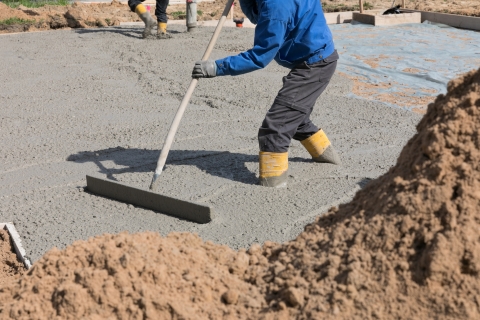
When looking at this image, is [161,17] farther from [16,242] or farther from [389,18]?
[16,242]

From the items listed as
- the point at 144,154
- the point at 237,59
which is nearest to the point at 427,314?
the point at 237,59

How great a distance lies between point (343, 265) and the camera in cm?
205

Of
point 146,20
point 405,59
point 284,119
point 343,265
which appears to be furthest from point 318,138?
point 146,20

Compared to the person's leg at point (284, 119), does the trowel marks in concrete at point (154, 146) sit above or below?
below

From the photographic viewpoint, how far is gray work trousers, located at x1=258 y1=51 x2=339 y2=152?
4.09 meters

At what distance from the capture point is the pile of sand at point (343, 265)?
1926mm

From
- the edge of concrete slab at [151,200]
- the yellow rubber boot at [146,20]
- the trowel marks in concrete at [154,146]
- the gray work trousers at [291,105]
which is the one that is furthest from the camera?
the yellow rubber boot at [146,20]

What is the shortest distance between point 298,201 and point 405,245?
191 centimetres

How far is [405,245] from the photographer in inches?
78.7

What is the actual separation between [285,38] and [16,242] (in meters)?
2.07

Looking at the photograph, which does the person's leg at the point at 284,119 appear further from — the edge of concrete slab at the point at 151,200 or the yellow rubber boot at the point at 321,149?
the edge of concrete slab at the point at 151,200

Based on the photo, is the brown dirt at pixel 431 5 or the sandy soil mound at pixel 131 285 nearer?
the sandy soil mound at pixel 131 285

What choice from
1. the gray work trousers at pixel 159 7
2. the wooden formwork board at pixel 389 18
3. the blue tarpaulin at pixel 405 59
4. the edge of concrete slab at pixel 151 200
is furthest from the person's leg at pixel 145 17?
the edge of concrete slab at pixel 151 200

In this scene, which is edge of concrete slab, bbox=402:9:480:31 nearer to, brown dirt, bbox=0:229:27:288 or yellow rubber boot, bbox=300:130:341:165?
yellow rubber boot, bbox=300:130:341:165
